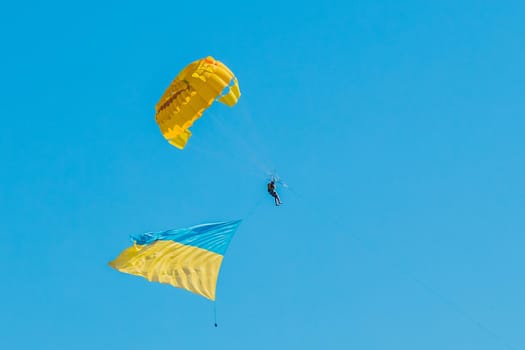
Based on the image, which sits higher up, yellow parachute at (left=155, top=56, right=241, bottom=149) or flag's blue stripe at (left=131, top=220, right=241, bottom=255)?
yellow parachute at (left=155, top=56, right=241, bottom=149)

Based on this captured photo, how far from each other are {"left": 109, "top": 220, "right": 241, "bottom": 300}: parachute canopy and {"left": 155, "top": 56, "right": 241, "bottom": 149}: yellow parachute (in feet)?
11.1

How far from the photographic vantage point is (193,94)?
104ft

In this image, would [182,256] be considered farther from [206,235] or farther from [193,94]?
[193,94]

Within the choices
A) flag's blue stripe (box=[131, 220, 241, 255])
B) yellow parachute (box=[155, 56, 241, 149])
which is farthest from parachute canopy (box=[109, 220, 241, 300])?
yellow parachute (box=[155, 56, 241, 149])

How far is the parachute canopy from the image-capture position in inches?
1257

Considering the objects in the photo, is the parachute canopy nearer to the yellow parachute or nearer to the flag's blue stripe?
the flag's blue stripe

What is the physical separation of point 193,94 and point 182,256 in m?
5.36

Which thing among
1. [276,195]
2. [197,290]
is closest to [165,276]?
[197,290]

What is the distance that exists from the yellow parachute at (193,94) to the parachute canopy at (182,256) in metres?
3.38

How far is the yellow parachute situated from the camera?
3169 centimetres

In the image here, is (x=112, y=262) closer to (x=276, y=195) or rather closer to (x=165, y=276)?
(x=165, y=276)

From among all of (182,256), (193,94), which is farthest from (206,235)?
(193,94)

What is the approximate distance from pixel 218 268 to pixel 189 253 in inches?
43.8

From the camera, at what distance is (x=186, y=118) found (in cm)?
3198
